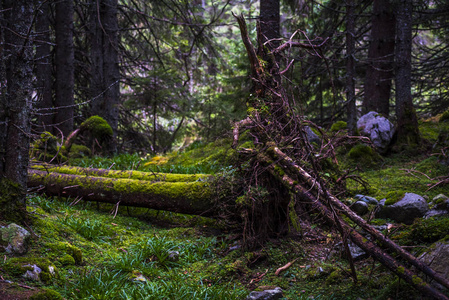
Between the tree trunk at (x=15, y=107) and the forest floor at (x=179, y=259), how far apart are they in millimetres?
393

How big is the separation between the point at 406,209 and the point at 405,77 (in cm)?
474

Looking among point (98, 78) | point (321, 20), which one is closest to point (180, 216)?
point (98, 78)

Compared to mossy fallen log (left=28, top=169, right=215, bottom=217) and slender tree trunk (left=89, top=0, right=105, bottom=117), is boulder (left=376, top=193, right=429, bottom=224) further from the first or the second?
slender tree trunk (left=89, top=0, right=105, bottom=117)

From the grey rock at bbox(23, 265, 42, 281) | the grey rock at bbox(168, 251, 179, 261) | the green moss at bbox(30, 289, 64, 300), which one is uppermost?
the grey rock at bbox(23, 265, 42, 281)

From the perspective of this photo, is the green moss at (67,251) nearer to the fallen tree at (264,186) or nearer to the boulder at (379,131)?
the fallen tree at (264,186)

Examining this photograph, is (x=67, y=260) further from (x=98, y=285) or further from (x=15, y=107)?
A: (x=15, y=107)

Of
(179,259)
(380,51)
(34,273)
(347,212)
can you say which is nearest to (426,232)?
(347,212)

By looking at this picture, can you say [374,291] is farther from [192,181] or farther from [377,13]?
[377,13]

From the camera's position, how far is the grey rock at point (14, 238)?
3180 millimetres

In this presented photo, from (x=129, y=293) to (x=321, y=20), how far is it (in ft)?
36.4

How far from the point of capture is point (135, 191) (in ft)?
17.8

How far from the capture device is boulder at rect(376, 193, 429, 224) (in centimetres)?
428

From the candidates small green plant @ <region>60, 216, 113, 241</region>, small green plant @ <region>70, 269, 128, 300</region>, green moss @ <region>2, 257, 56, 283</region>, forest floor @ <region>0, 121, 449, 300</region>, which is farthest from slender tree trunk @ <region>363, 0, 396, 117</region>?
green moss @ <region>2, 257, 56, 283</region>

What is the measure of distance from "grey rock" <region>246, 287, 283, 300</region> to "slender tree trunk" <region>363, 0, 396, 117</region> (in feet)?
26.7
